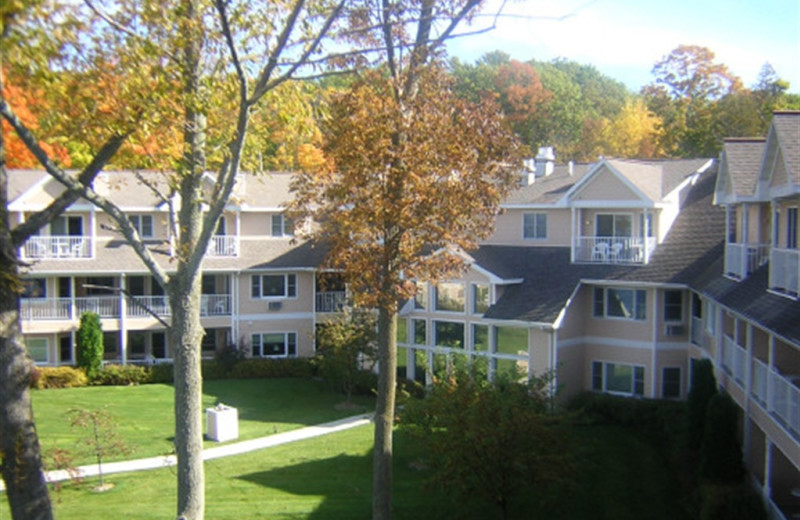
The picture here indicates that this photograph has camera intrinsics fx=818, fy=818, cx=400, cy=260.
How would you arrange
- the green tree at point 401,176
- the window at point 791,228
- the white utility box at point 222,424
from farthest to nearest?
the white utility box at point 222,424
the window at point 791,228
the green tree at point 401,176

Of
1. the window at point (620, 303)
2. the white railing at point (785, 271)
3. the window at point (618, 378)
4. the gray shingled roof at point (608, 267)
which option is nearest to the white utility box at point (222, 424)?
the gray shingled roof at point (608, 267)

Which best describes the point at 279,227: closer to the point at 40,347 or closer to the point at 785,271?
the point at 40,347

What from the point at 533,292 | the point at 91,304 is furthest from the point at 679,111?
the point at 91,304

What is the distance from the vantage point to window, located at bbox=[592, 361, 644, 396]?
1116 inches

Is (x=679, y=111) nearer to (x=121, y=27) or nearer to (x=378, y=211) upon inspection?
(x=378, y=211)

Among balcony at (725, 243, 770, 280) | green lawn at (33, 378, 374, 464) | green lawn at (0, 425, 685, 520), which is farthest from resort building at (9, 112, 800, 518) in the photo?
green lawn at (33, 378, 374, 464)

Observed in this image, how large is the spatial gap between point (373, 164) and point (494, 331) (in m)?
16.4

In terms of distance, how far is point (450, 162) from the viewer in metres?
14.4

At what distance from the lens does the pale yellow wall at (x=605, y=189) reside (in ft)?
96.2

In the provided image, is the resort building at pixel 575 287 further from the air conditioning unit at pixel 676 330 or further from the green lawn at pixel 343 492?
the green lawn at pixel 343 492

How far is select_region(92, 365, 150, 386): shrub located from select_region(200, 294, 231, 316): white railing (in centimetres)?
394

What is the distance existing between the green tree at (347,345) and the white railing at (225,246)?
7.39 metres

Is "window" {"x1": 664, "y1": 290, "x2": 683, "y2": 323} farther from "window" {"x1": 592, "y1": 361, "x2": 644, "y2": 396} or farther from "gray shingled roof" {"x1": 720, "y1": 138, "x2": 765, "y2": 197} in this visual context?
"gray shingled roof" {"x1": 720, "y1": 138, "x2": 765, "y2": 197}

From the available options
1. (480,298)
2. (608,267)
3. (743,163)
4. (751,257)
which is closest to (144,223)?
(480,298)
